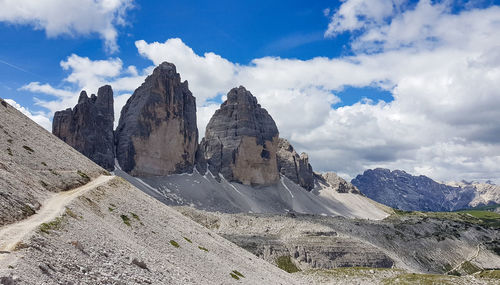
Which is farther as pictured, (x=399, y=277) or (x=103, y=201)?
(x=399, y=277)

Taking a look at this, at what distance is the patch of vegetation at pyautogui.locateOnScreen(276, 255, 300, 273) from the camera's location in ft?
359

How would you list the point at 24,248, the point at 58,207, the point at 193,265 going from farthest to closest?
1. the point at 193,265
2. the point at 58,207
3. the point at 24,248

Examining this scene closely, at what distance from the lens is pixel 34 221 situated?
34.5m

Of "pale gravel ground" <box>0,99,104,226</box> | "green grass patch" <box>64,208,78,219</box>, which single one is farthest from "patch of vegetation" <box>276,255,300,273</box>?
"green grass patch" <box>64,208,78,219</box>

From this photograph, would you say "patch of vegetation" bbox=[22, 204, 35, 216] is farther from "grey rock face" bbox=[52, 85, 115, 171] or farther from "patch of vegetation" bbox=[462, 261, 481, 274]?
"grey rock face" bbox=[52, 85, 115, 171]

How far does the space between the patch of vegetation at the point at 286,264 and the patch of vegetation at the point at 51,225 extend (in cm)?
8248

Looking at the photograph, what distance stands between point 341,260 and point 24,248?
341ft

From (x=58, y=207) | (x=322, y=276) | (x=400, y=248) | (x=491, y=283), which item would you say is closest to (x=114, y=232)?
(x=58, y=207)

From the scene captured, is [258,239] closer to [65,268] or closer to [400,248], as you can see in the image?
[400,248]

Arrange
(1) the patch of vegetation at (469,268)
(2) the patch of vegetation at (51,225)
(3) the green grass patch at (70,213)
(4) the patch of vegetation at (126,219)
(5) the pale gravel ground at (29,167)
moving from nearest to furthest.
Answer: (2) the patch of vegetation at (51,225)
(3) the green grass patch at (70,213)
(5) the pale gravel ground at (29,167)
(4) the patch of vegetation at (126,219)
(1) the patch of vegetation at (469,268)

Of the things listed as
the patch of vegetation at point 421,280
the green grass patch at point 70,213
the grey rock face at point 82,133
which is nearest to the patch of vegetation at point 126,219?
the green grass patch at point 70,213

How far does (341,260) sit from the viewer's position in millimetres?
117625

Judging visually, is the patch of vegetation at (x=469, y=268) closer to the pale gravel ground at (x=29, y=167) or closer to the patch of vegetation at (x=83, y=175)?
the pale gravel ground at (x=29, y=167)

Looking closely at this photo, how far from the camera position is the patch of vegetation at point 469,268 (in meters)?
147
